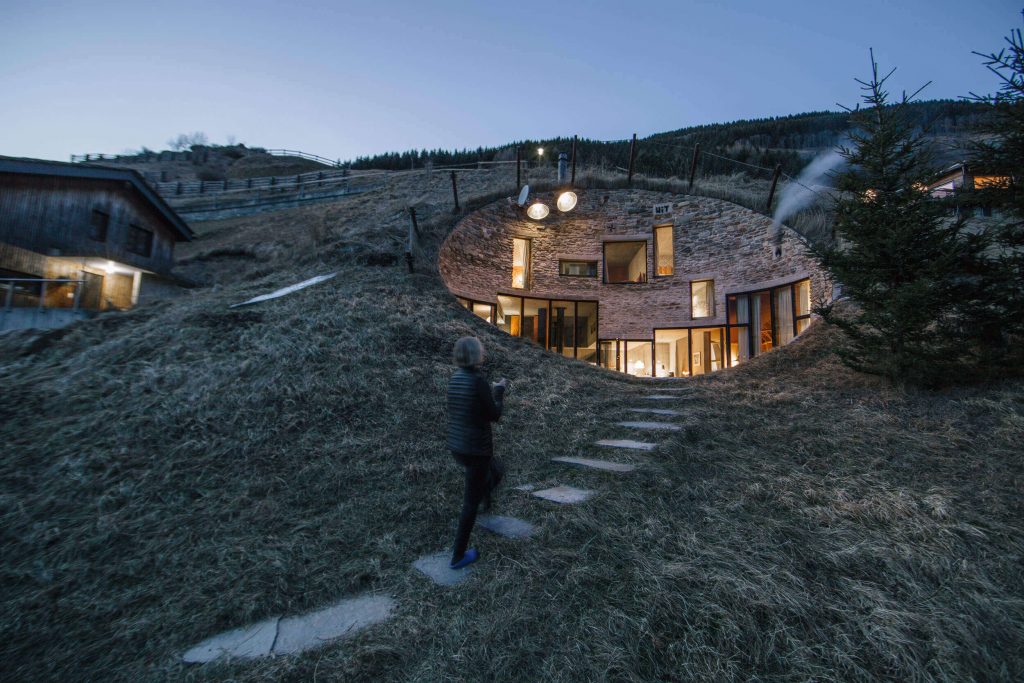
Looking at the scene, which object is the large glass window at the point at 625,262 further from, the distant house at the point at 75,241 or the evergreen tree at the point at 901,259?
the distant house at the point at 75,241

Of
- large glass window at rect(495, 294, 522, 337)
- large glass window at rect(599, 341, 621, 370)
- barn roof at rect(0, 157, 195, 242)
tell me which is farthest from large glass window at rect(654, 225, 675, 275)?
barn roof at rect(0, 157, 195, 242)

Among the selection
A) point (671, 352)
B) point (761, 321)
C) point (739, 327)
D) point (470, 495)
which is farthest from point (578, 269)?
point (470, 495)

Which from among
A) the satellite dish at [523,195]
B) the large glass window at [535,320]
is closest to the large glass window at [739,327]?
the large glass window at [535,320]

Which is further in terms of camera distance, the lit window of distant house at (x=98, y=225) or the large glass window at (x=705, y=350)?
the lit window of distant house at (x=98, y=225)

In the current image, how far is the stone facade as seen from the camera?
46.8 feet

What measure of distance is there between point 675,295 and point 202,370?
14643mm

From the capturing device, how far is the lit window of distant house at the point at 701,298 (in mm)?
15570

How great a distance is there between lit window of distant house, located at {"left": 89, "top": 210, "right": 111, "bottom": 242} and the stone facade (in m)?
16.4

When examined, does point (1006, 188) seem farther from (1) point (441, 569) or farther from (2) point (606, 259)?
(2) point (606, 259)

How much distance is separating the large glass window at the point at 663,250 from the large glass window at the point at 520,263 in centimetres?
499

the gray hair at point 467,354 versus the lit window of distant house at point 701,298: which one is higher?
the lit window of distant house at point 701,298

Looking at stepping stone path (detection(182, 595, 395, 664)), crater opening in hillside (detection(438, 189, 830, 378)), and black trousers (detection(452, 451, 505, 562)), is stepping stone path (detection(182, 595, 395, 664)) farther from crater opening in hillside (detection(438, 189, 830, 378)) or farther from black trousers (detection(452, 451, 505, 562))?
crater opening in hillside (detection(438, 189, 830, 378))

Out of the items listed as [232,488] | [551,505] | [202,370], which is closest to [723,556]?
[551,505]

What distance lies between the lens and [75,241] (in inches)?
681
